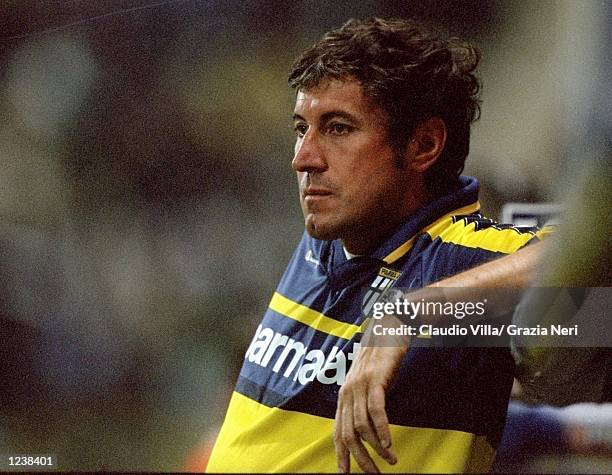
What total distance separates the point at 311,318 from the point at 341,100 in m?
0.49

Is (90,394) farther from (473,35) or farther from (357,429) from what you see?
(473,35)

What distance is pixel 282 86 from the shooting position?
2.01 metres

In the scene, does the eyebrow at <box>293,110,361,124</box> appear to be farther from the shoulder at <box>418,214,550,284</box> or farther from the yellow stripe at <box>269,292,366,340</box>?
the yellow stripe at <box>269,292,366,340</box>

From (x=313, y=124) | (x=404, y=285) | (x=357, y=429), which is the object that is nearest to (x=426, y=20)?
(x=313, y=124)

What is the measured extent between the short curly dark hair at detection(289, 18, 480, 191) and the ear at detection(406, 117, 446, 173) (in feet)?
0.04

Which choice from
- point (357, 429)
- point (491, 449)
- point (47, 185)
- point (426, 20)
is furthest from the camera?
point (47, 185)

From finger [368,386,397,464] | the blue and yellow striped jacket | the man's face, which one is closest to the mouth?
the man's face

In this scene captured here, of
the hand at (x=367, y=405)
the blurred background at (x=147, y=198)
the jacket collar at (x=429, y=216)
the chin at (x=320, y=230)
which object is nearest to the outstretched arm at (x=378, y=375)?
the hand at (x=367, y=405)

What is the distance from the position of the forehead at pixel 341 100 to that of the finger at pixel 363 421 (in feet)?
1.99

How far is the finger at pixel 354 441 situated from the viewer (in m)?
1.74

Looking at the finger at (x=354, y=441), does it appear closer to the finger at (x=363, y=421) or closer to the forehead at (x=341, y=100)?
the finger at (x=363, y=421)

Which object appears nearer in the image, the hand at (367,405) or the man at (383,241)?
the hand at (367,405)

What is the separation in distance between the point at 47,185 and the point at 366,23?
33.9 inches

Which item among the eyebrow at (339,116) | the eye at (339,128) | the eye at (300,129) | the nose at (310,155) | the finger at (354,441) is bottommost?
the finger at (354,441)
